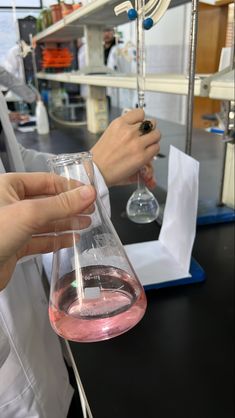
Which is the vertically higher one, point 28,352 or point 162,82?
point 162,82

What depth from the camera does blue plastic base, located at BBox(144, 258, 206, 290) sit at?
0.61 meters

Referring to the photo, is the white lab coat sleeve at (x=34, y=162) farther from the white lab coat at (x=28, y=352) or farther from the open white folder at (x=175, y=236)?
the open white folder at (x=175, y=236)

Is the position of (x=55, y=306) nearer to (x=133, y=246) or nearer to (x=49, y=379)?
(x=49, y=379)

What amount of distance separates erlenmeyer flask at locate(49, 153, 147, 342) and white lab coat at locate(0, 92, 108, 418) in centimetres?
11

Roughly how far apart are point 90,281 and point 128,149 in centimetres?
31

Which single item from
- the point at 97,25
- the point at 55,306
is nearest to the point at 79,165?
the point at 55,306

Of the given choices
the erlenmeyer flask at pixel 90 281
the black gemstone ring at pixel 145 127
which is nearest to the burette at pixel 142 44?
the black gemstone ring at pixel 145 127

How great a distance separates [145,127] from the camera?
59 cm

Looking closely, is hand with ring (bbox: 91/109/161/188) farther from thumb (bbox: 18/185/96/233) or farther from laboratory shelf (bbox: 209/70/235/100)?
thumb (bbox: 18/185/96/233)

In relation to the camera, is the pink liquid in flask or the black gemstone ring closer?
the pink liquid in flask

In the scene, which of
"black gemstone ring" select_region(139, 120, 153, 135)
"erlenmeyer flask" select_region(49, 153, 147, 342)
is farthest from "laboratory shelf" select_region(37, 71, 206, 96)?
"erlenmeyer flask" select_region(49, 153, 147, 342)

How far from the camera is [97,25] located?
171 centimetres

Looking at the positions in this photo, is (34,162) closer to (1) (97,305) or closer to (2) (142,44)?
(2) (142,44)

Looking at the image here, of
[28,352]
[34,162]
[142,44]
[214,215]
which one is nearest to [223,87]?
[142,44]
